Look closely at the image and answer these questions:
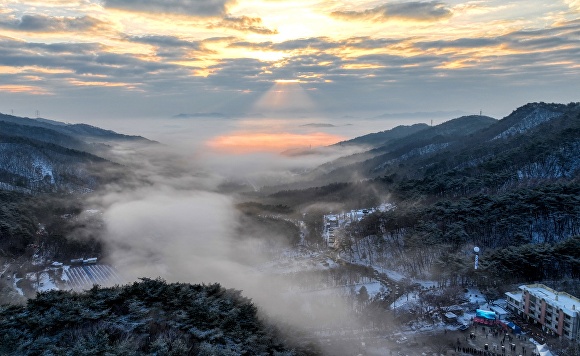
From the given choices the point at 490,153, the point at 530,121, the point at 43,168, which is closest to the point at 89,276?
the point at 43,168

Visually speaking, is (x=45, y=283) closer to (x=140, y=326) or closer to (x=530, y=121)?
(x=140, y=326)

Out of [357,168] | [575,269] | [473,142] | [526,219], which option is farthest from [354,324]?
[357,168]

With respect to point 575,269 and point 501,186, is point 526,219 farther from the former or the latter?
point 501,186

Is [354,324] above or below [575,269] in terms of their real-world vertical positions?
below

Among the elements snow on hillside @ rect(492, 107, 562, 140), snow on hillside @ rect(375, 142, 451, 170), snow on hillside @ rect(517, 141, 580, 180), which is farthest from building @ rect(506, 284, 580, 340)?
snow on hillside @ rect(375, 142, 451, 170)

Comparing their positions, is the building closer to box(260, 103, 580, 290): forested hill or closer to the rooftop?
the rooftop

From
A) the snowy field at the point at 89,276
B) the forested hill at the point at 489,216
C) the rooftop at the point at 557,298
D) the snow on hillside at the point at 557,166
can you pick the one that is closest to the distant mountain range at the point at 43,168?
the snowy field at the point at 89,276
